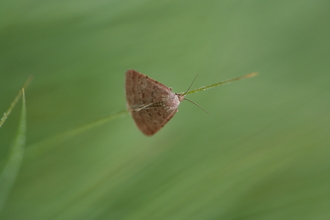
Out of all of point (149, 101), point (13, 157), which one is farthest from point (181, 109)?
point (13, 157)

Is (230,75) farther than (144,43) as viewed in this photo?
Yes

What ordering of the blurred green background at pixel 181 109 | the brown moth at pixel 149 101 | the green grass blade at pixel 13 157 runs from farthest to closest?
the blurred green background at pixel 181 109 → the brown moth at pixel 149 101 → the green grass blade at pixel 13 157

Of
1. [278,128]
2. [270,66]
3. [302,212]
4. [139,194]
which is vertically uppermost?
[270,66]

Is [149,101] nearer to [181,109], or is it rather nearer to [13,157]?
[13,157]

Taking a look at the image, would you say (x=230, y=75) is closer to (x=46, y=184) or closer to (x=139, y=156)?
(x=139, y=156)

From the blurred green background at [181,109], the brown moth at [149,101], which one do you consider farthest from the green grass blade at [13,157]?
the brown moth at [149,101]

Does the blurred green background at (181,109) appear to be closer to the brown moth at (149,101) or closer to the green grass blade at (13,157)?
the green grass blade at (13,157)

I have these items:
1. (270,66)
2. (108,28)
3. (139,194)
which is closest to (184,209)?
(139,194)

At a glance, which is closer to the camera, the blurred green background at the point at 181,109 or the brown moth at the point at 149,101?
the brown moth at the point at 149,101
